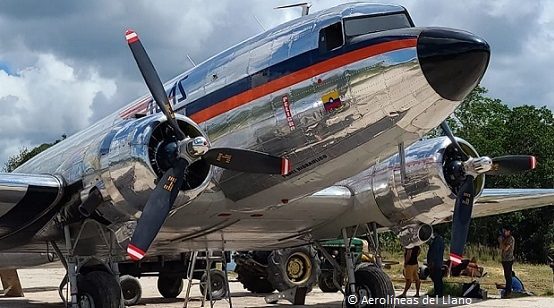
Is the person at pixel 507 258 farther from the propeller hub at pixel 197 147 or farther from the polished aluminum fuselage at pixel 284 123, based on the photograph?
the propeller hub at pixel 197 147

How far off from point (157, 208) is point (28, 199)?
219 cm

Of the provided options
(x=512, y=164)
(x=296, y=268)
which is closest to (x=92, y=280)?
(x=296, y=268)

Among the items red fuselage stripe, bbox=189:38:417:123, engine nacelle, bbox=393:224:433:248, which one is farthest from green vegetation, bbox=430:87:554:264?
red fuselage stripe, bbox=189:38:417:123

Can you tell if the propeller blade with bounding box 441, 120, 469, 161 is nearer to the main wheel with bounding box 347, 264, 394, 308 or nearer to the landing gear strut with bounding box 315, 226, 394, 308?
the landing gear strut with bounding box 315, 226, 394, 308

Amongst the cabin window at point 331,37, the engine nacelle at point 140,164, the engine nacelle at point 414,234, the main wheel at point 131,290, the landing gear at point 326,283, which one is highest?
the cabin window at point 331,37

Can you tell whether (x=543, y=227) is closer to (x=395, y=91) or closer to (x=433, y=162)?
(x=433, y=162)

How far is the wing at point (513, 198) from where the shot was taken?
1214cm

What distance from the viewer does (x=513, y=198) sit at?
12.2 metres

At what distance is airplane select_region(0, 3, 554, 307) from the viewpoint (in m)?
7.58

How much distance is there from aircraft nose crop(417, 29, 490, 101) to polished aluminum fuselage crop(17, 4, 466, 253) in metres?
0.12

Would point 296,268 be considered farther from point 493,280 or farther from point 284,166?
point 493,280

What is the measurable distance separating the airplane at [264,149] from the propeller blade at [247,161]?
14 mm

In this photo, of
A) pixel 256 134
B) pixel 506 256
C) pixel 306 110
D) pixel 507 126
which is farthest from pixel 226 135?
pixel 507 126

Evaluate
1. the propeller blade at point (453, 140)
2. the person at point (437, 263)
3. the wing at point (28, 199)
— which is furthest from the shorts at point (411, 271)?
the wing at point (28, 199)
